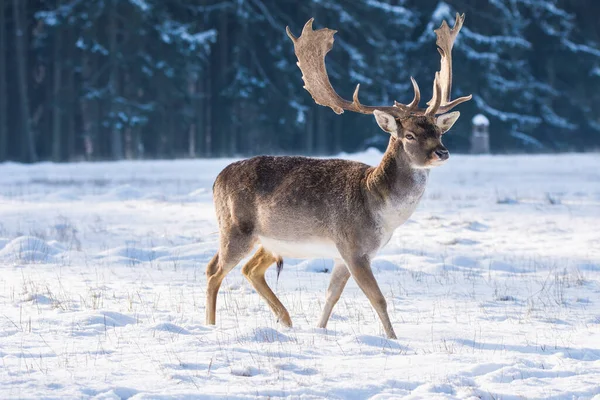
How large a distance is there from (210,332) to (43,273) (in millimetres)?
3312

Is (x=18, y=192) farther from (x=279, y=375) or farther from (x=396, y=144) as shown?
(x=279, y=375)

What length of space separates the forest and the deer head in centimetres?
2804

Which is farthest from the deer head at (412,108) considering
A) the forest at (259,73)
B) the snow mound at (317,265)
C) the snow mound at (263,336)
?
the forest at (259,73)

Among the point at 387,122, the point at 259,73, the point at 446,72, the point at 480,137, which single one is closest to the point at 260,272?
the point at 387,122

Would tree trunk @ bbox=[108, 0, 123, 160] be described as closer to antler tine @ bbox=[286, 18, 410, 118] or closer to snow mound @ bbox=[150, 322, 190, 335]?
antler tine @ bbox=[286, 18, 410, 118]

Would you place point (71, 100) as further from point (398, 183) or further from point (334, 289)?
point (398, 183)

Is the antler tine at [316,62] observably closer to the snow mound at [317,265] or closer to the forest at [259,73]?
the snow mound at [317,265]

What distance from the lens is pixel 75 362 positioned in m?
5.89

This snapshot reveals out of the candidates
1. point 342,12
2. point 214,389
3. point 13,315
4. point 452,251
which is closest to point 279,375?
point 214,389

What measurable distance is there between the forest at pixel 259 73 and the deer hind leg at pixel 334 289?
2943cm

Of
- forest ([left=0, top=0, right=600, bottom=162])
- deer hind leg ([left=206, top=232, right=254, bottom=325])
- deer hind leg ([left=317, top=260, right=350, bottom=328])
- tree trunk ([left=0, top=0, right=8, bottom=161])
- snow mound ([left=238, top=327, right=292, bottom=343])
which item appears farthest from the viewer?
forest ([left=0, top=0, right=600, bottom=162])

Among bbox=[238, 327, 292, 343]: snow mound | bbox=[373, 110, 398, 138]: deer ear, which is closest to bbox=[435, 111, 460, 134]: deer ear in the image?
bbox=[373, 110, 398, 138]: deer ear

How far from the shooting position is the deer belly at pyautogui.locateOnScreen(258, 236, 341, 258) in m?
7.47

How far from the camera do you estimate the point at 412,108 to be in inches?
302
